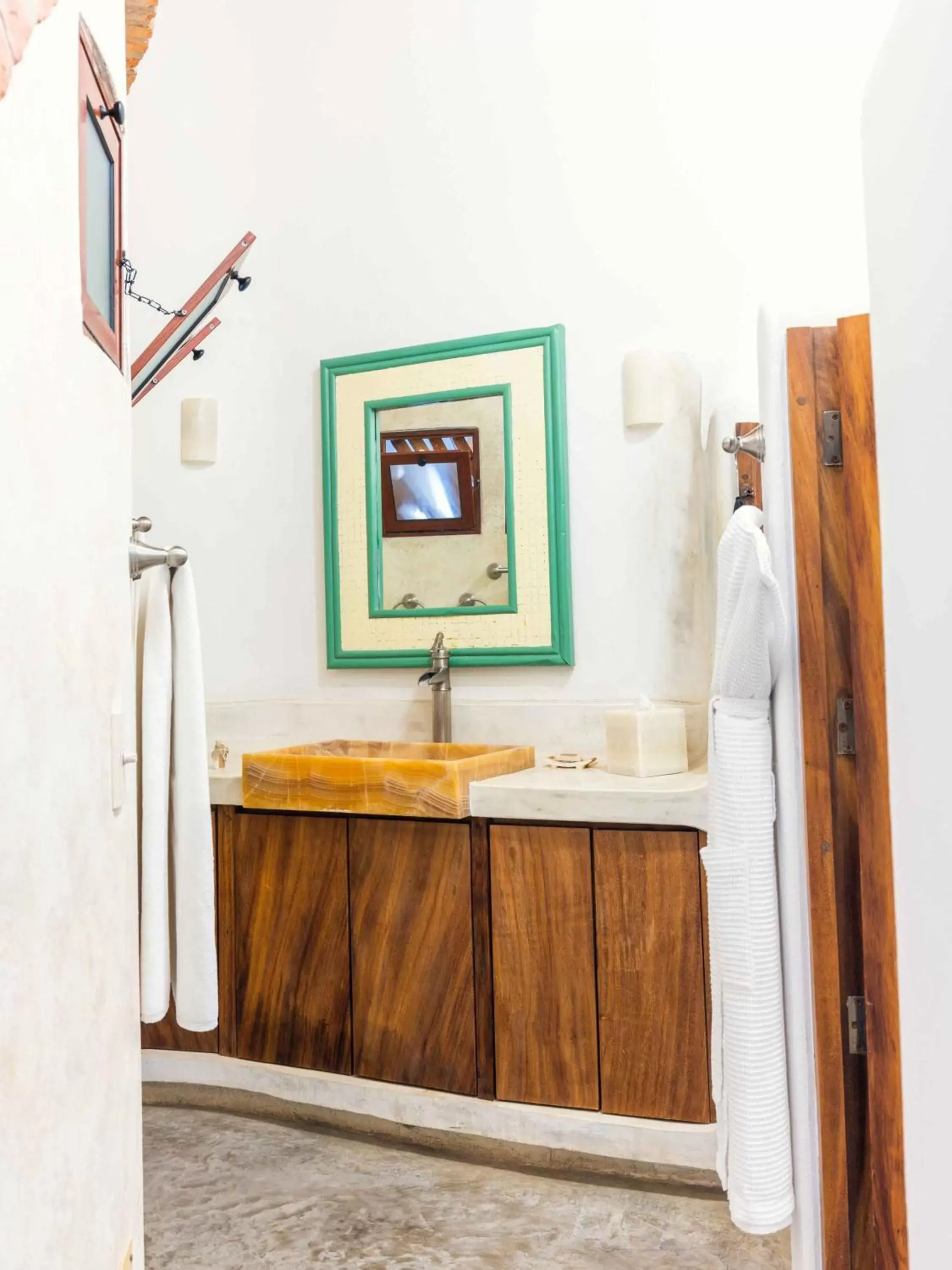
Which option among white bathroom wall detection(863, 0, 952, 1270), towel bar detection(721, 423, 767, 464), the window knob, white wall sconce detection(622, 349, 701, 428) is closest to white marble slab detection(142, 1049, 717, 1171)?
white bathroom wall detection(863, 0, 952, 1270)

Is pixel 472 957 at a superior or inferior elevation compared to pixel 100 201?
inferior

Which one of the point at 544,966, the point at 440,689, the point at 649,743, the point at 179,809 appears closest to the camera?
the point at 179,809

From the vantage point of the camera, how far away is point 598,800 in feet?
7.13

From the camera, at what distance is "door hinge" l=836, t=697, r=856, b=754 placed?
4.85ft

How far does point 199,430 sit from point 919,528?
8.41ft

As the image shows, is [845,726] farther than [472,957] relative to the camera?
No

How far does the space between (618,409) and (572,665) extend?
0.69 m

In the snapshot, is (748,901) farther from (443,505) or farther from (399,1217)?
(443,505)

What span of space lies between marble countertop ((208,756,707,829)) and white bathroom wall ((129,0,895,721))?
457mm

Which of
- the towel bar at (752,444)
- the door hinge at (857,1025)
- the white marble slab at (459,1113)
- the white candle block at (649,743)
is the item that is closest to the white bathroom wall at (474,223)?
the white candle block at (649,743)

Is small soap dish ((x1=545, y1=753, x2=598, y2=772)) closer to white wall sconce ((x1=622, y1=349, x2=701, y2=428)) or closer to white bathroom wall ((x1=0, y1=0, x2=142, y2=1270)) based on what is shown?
white wall sconce ((x1=622, y1=349, x2=701, y2=428))

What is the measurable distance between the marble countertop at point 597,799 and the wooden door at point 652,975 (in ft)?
0.12

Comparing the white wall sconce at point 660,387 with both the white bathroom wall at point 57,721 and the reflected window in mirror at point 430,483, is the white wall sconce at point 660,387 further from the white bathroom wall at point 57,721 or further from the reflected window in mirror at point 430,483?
the white bathroom wall at point 57,721

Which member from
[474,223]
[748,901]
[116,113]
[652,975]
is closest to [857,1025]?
[748,901]
